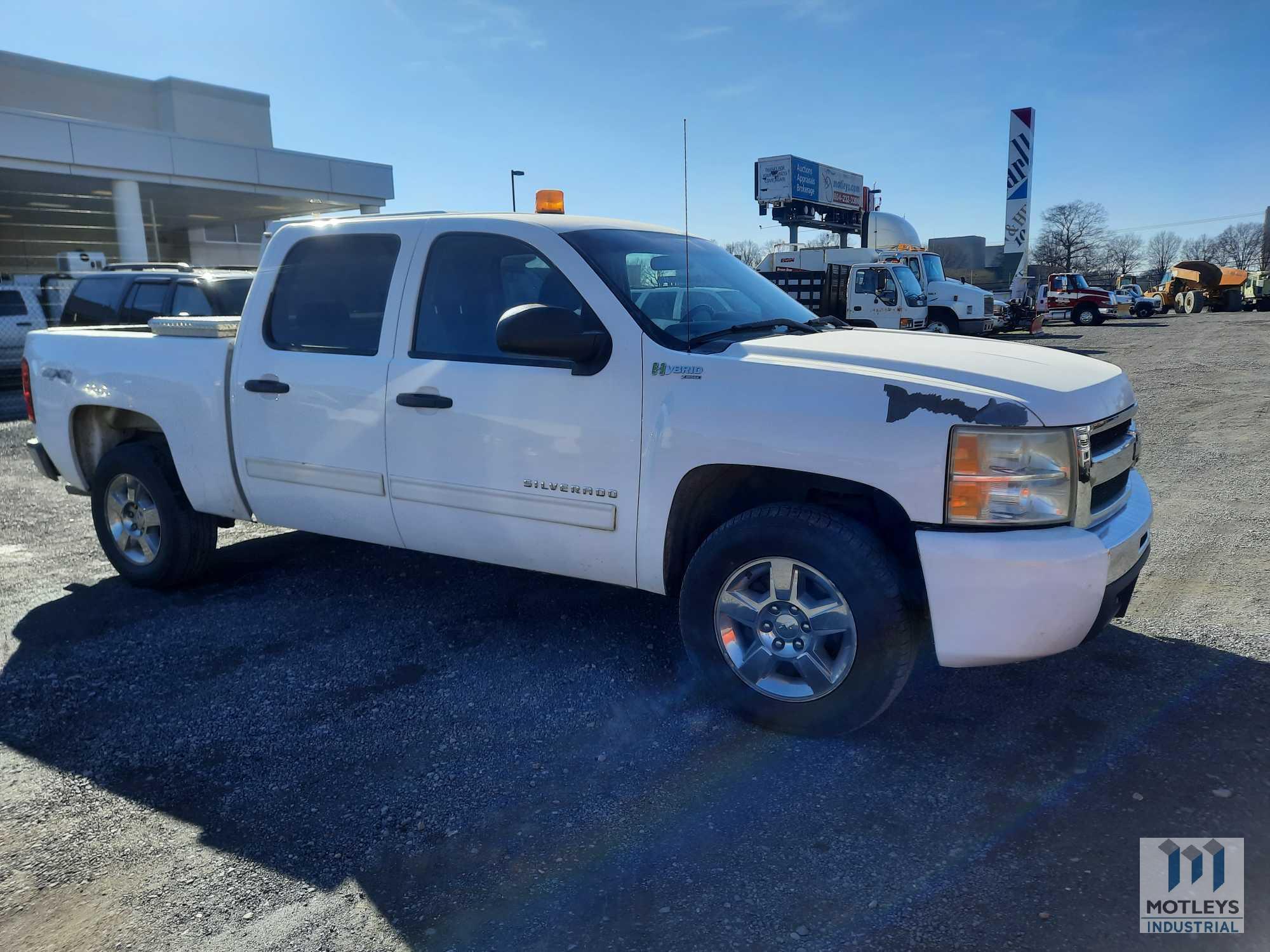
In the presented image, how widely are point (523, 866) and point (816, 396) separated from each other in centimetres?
181

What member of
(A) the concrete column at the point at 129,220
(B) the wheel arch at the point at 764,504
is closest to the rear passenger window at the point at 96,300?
(B) the wheel arch at the point at 764,504

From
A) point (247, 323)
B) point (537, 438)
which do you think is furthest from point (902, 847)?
point (247, 323)

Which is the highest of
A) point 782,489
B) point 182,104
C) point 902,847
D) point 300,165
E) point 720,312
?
point 182,104

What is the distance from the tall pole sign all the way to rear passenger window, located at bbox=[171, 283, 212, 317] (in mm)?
46225

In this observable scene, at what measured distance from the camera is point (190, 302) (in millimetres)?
10383

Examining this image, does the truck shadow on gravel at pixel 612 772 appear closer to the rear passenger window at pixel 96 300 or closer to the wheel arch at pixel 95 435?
the wheel arch at pixel 95 435

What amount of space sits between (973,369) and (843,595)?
36.1 inches

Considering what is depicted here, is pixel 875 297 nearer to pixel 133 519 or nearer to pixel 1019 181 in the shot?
pixel 133 519

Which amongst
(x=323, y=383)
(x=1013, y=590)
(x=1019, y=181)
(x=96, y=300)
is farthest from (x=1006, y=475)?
(x=1019, y=181)

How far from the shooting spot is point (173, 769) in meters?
3.34

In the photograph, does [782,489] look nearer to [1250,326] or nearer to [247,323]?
[247,323]

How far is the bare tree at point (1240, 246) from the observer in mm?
108438

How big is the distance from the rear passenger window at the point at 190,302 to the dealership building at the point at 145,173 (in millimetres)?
14285

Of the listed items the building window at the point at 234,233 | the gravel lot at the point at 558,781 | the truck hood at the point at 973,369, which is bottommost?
the gravel lot at the point at 558,781
